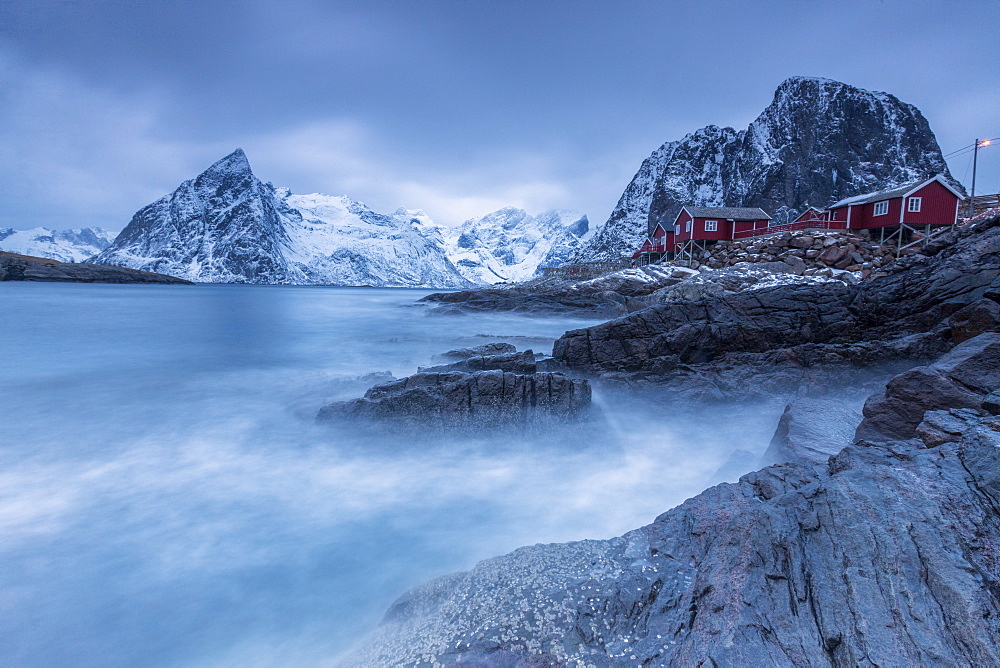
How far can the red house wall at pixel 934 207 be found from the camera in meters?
28.5

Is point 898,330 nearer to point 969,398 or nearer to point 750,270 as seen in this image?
point 969,398

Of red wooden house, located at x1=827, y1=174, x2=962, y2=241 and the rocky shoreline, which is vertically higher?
red wooden house, located at x1=827, y1=174, x2=962, y2=241

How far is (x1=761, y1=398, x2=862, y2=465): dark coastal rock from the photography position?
5.10m

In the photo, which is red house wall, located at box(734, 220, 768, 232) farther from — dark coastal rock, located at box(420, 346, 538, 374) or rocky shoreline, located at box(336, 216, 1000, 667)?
rocky shoreline, located at box(336, 216, 1000, 667)

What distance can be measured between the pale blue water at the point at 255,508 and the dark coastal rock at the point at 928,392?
228 cm

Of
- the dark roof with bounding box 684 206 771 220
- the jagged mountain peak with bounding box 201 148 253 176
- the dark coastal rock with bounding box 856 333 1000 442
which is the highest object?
the jagged mountain peak with bounding box 201 148 253 176

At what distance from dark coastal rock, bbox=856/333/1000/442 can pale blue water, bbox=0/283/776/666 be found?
2275 mm

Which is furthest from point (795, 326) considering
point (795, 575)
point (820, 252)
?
point (820, 252)

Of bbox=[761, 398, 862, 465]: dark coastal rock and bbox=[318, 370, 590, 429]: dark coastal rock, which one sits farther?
bbox=[318, 370, 590, 429]: dark coastal rock

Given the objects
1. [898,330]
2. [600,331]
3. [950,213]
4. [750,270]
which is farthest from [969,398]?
[950,213]

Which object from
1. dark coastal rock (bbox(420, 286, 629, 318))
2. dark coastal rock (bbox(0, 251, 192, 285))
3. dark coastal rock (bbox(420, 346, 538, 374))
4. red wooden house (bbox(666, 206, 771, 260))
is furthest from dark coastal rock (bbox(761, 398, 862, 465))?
dark coastal rock (bbox(0, 251, 192, 285))

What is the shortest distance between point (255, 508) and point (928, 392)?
326 inches

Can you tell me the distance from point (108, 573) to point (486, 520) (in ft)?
13.8

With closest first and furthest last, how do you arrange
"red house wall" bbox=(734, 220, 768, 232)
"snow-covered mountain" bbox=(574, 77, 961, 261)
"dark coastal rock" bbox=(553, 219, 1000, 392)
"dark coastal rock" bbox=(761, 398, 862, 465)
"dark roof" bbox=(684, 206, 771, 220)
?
"dark coastal rock" bbox=(761, 398, 862, 465)
"dark coastal rock" bbox=(553, 219, 1000, 392)
"red house wall" bbox=(734, 220, 768, 232)
"dark roof" bbox=(684, 206, 771, 220)
"snow-covered mountain" bbox=(574, 77, 961, 261)
